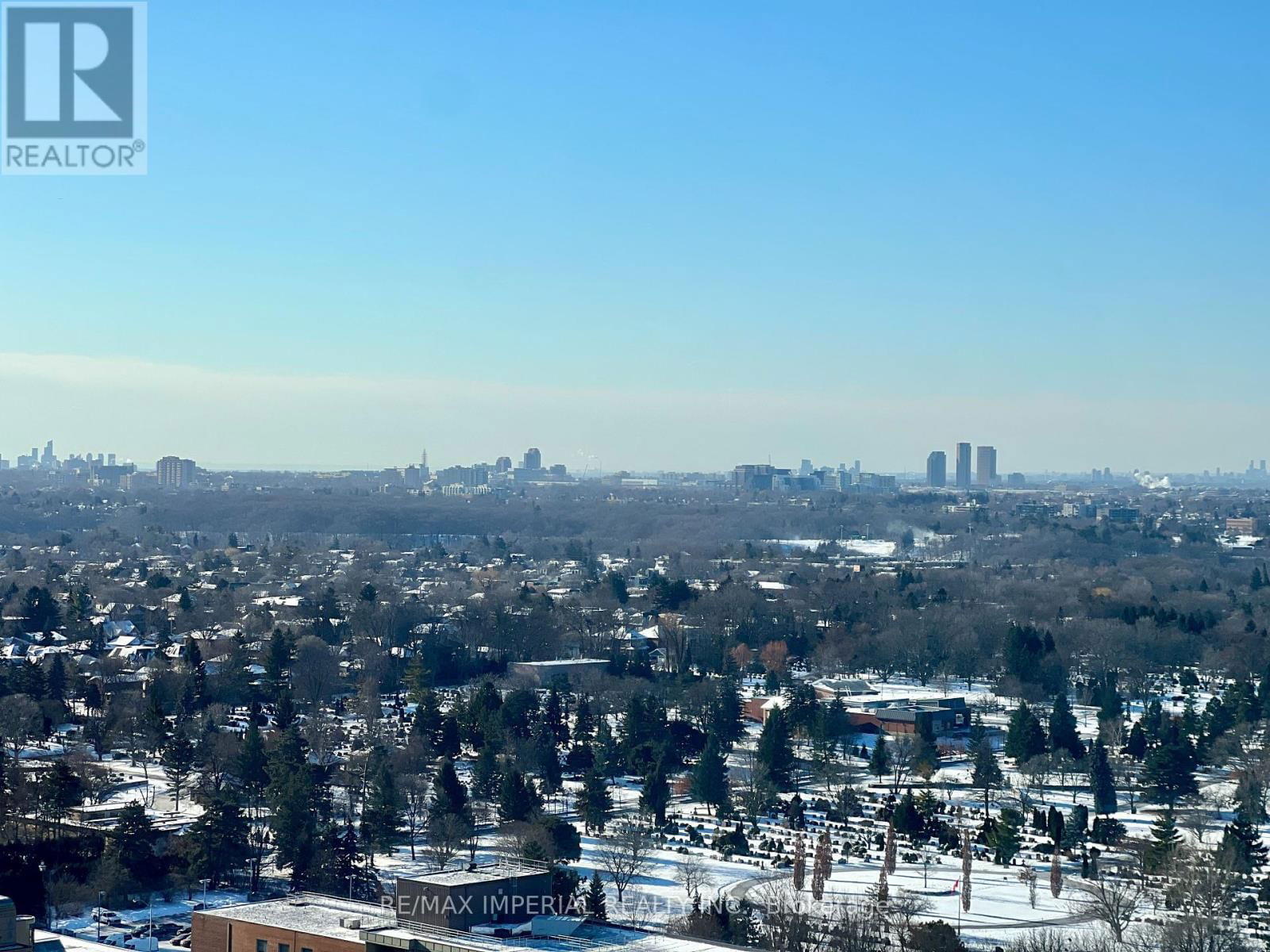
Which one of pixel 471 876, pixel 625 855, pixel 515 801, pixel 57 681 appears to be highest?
pixel 471 876

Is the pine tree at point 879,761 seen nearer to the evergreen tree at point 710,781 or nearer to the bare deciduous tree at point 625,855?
the evergreen tree at point 710,781

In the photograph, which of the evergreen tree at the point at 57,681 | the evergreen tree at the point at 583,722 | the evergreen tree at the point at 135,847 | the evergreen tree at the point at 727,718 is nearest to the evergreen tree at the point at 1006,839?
the evergreen tree at the point at 727,718

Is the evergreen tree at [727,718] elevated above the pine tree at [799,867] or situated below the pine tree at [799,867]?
above

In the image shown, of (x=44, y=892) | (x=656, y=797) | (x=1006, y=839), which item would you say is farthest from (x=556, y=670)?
(x=44, y=892)

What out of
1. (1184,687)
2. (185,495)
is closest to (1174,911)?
(1184,687)

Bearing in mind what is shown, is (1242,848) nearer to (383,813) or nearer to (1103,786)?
(1103,786)

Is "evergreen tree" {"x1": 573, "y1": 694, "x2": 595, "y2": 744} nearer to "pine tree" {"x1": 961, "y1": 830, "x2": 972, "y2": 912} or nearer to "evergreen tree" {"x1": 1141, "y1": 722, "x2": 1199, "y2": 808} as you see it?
"pine tree" {"x1": 961, "y1": 830, "x2": 972, "y2": 912}
